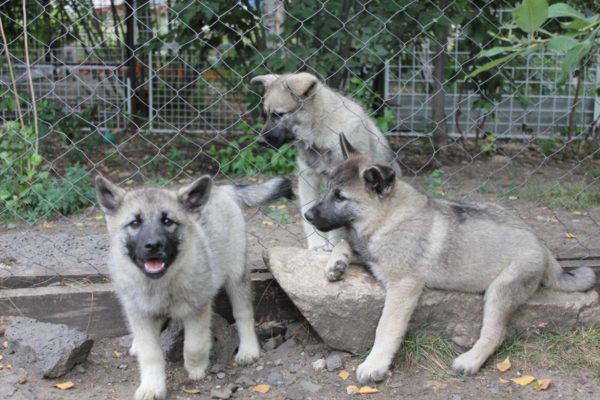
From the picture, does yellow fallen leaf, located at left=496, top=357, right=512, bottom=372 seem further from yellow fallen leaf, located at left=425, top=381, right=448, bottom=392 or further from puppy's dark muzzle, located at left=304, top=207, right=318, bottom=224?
puppy's dark muzzle, located at left=304, top=207, right=318, bottom=224

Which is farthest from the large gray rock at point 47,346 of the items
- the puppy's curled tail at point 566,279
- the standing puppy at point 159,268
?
the puppy's curled tail at point 566,279

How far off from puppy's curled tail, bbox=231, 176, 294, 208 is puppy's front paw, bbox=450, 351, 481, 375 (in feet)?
4.30

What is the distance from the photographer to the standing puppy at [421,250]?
3633 mm

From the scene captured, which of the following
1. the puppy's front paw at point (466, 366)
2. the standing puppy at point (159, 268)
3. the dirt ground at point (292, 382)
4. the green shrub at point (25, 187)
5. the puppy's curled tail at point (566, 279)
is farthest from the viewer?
the green shrub at point (25, 187)

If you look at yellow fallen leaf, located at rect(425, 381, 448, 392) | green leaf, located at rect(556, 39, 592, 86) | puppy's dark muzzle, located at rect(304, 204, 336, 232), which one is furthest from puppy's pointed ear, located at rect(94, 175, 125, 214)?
green leaf, located at rect(556, 39, 592, 86)

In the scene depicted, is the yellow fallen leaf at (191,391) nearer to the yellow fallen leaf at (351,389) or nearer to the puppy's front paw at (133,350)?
the puppy's front paw at (133,350)

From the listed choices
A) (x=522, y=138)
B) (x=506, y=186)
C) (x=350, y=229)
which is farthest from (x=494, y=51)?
(x=522, y=138)

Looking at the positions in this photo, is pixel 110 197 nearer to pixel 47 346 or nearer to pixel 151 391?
pixel 47 346

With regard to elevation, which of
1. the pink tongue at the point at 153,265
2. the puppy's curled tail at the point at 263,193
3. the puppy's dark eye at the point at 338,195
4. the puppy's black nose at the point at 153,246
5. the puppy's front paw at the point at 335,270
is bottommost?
the puppy's front paw at the point at 335,270

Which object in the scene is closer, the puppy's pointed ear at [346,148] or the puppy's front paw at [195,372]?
the puppy's front paw at [195,372]

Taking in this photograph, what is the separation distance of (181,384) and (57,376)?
0.60 m

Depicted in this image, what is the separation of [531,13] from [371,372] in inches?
78.4

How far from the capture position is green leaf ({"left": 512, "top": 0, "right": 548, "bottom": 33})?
2.12m

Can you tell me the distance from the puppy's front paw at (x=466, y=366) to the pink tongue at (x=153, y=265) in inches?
59.3
